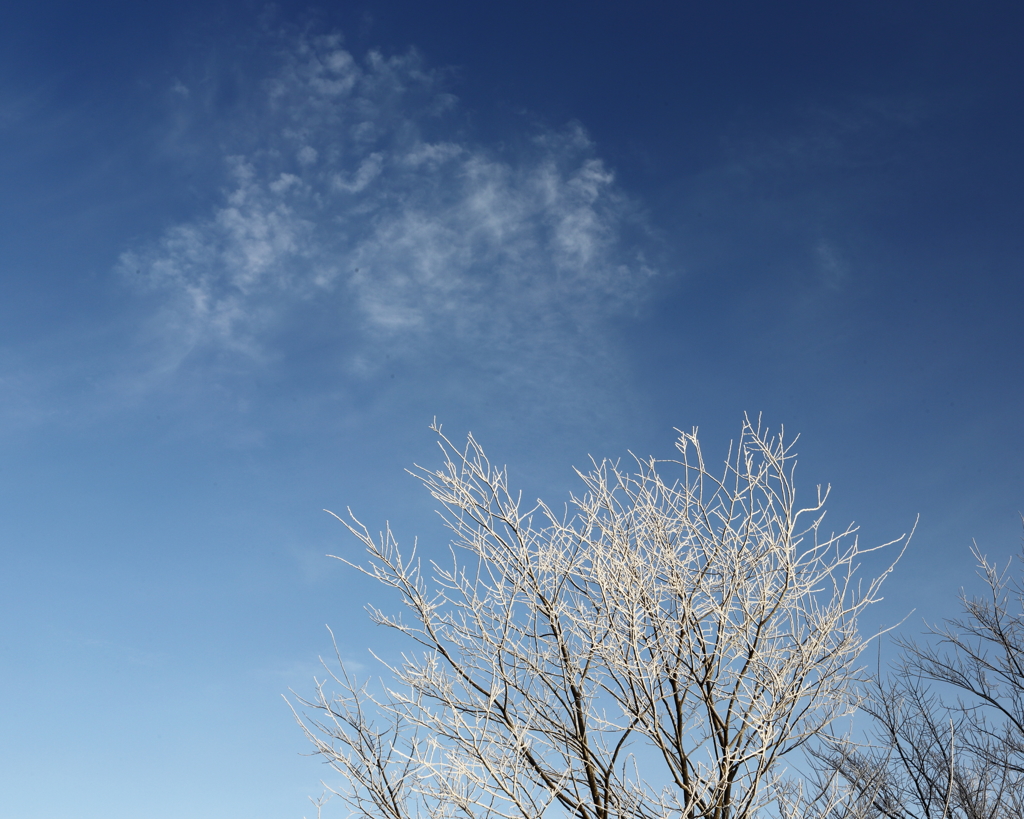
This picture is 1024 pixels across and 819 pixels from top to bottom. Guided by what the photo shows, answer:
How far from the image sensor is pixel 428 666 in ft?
16.2

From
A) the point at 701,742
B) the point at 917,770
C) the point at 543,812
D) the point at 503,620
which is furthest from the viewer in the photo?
the point at 917,770

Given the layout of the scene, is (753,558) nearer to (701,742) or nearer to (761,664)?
(761,664)

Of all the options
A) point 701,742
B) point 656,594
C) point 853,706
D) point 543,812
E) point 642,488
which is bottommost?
point 543,812

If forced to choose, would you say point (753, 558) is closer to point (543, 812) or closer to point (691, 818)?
point (691, 818)

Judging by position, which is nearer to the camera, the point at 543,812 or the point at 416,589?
the point at 543,812

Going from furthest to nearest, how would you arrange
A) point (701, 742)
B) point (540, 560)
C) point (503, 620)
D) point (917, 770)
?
point (917, 770), point (540, 560), point (503, 620), point (701, 742)

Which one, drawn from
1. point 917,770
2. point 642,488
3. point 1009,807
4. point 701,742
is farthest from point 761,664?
point 917,770

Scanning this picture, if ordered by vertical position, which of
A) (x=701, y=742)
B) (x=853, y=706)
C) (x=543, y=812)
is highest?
(x=853, y=706)

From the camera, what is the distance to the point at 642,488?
5.32m

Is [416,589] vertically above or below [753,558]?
below

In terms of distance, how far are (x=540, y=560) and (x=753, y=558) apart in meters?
1.55

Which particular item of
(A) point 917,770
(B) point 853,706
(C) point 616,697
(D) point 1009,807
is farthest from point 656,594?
(A) point 917,770

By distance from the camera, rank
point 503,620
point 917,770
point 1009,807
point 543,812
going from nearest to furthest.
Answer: point 543,812, point 503,620, point 1009,807, point 917,770

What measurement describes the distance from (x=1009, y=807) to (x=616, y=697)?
9119mm
